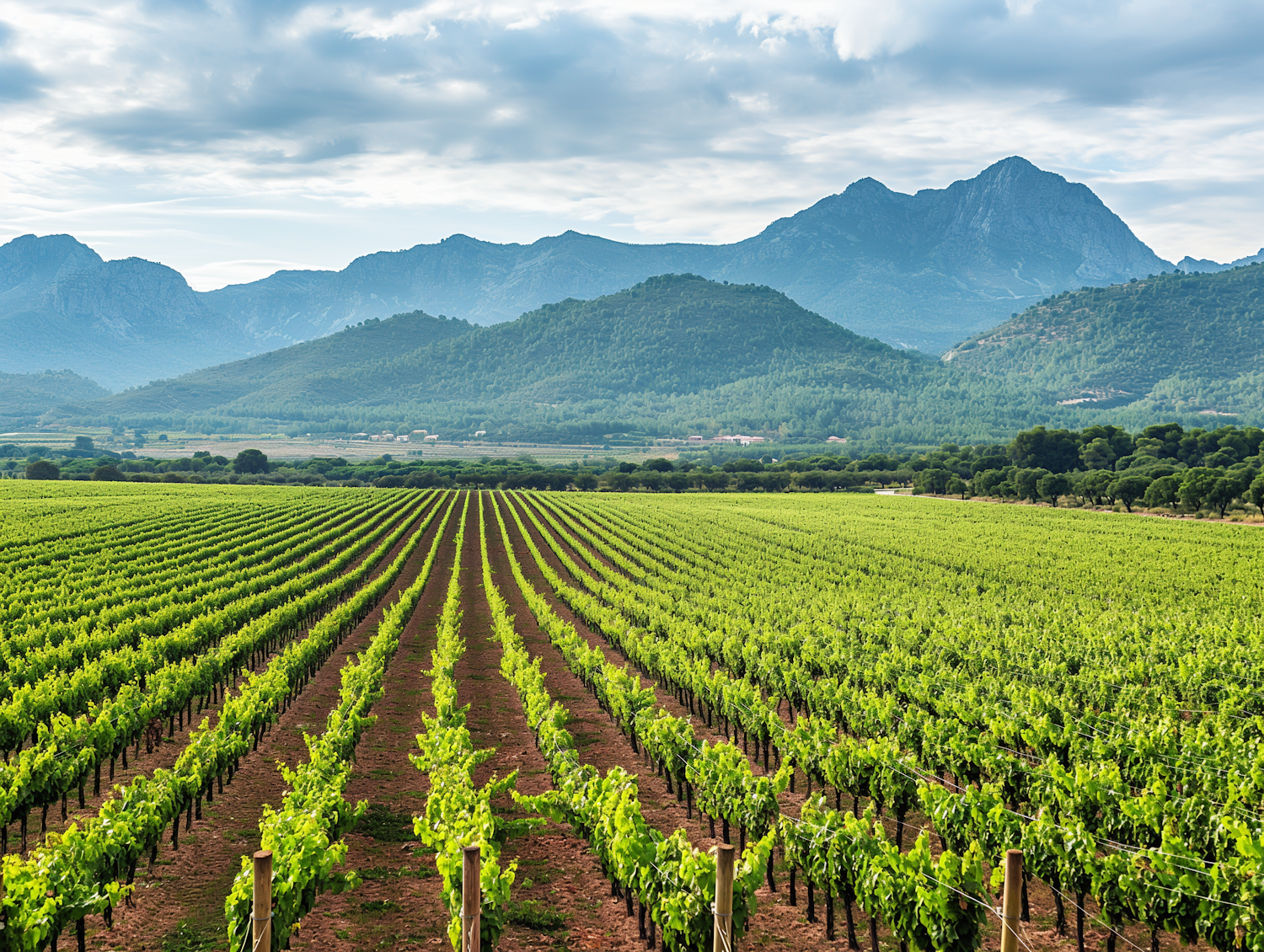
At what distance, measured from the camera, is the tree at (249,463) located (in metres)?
153

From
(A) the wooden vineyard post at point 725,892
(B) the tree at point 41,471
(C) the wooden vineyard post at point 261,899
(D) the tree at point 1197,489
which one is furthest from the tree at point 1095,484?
(B) the tree at point 41,471

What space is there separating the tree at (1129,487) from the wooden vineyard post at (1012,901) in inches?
3620

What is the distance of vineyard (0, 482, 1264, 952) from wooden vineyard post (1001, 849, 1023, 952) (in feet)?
1.92

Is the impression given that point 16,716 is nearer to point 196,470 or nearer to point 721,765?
point 721,765

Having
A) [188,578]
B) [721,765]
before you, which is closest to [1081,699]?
[721,765]

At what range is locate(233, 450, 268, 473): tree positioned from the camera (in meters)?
153

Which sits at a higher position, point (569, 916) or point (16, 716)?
point (16, 716)

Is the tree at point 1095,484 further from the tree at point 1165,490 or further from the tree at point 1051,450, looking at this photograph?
the tree at point 1051,450

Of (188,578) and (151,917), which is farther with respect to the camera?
(188,578)

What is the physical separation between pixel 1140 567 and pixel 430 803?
4284 centimetres

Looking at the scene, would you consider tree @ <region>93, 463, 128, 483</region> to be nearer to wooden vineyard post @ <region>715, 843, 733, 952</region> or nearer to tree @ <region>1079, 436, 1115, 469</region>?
tree @ <region>1079, 436, 1115, 469</region>

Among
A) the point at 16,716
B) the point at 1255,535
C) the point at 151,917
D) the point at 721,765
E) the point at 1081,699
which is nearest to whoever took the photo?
the point at 151,917

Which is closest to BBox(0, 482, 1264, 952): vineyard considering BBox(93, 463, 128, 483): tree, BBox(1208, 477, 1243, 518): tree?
BBox(1208, 477, 1243, 518): tree

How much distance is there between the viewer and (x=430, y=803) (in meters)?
11.3
